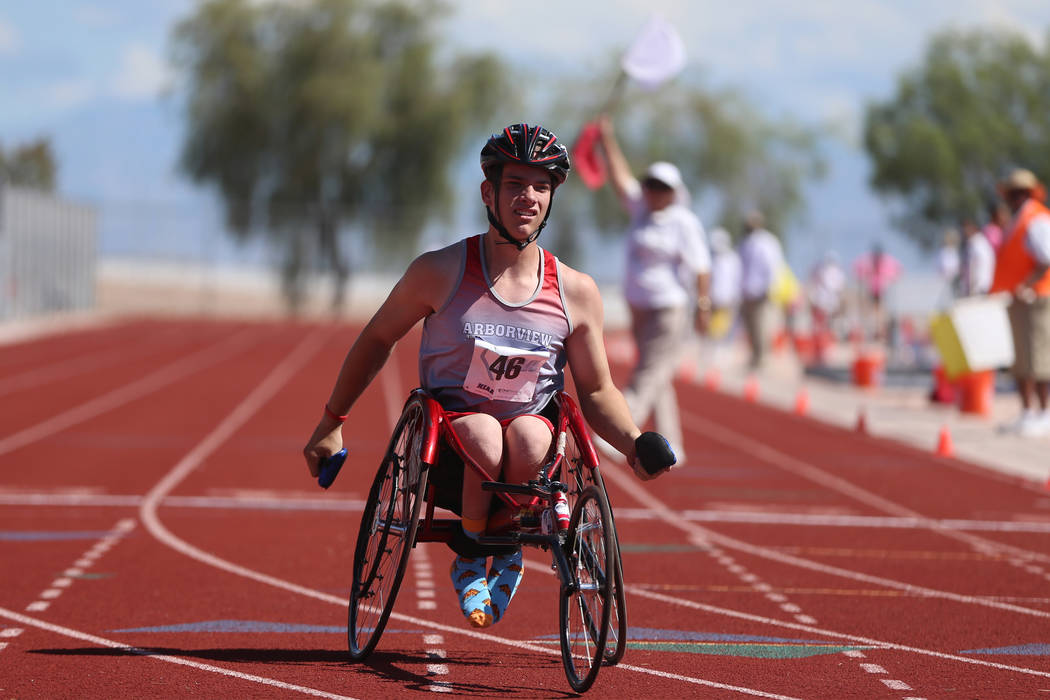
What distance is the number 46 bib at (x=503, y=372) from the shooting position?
5594 millimetres

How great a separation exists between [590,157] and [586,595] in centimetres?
833

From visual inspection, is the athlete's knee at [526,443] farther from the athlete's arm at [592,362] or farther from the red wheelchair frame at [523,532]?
the athlete's arm at [592,362]

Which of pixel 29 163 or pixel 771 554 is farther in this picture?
pixel 29 163

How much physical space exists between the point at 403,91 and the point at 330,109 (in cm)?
337

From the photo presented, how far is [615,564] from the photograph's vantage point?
16.8 feet

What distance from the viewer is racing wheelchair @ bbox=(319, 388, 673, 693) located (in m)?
5.32

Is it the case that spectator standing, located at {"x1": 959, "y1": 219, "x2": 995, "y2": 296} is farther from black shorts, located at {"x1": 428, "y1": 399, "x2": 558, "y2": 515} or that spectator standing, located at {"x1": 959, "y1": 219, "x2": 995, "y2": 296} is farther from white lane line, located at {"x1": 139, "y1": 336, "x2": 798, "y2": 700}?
black shorts, located at {"x1": 428, "y1": 399, "x2": 558, "y2": 515}

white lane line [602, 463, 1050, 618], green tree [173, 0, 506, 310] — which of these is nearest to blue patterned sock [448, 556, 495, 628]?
white lane line [602, 463, 1050, 618]

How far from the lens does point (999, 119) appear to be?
5653 cm

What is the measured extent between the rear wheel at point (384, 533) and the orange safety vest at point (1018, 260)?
34.4ft

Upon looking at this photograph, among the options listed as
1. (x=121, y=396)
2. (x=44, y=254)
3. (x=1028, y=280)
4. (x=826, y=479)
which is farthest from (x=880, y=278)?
(x=826, y=479)

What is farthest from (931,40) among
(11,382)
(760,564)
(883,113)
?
(760,564)

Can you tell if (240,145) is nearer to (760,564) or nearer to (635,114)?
(635,114)

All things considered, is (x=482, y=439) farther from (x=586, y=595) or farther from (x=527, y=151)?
(x=527, y=151)
